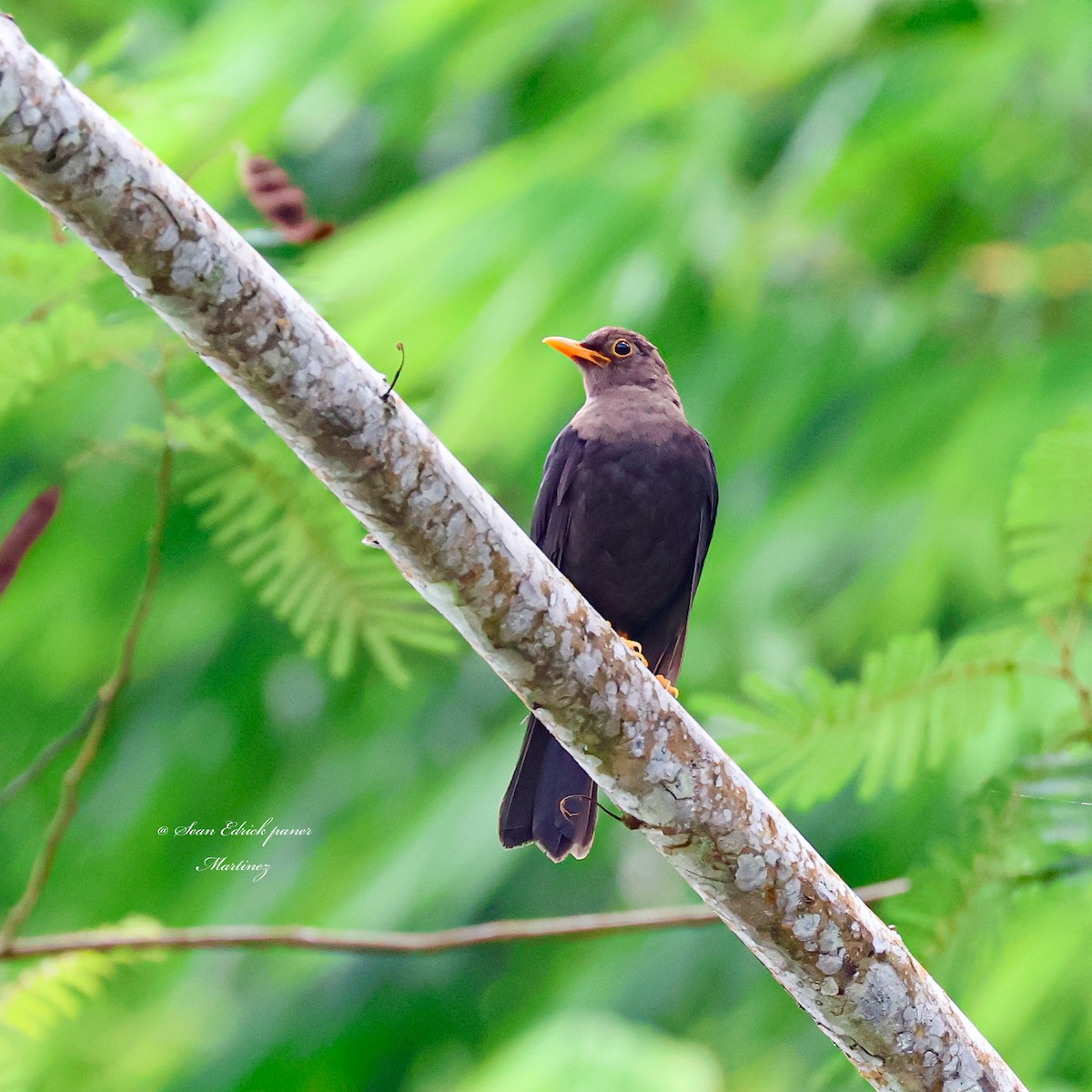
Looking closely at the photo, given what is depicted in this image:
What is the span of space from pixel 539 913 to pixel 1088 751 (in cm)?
282

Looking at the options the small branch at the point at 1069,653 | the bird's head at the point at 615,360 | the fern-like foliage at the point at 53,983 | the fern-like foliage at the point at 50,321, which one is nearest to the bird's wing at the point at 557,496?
the bird's head at the point at 615,360

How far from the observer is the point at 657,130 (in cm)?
466

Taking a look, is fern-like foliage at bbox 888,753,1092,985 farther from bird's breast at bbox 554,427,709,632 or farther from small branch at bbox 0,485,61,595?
small branch at bbox 0,485,61,595

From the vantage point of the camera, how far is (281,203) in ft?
7.99

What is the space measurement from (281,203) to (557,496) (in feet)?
2.64

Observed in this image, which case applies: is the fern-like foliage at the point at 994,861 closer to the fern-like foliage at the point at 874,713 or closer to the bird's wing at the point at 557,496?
the fern-like foliage at the point at 874,713

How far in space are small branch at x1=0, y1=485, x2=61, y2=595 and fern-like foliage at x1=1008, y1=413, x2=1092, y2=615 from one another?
1.67 meters

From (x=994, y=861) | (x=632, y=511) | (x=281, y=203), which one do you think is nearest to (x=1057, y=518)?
(x=994, y=861)

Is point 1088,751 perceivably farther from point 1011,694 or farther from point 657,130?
point 657,130

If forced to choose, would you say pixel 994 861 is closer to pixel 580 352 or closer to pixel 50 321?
pixel 580 352

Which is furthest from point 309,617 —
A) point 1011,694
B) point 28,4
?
point 28,4

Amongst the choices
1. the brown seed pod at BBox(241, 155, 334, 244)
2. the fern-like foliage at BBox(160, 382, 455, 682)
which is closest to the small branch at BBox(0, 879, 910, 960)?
the fern-like foliage at BBox(160, 382, 455, 682)

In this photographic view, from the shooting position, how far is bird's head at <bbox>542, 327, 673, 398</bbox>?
3.04m

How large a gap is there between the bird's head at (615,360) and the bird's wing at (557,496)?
0.23m
